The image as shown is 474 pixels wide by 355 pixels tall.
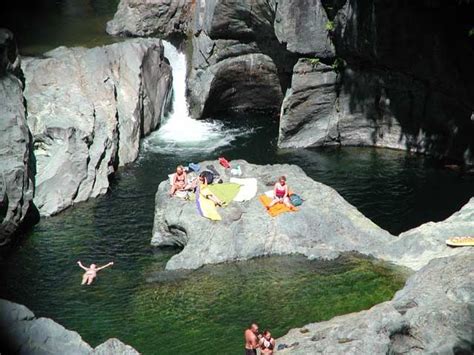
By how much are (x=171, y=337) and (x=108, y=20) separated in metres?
29.0

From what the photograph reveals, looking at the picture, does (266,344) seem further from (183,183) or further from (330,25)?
(330,25)

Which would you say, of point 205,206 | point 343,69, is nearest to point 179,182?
point 205,206

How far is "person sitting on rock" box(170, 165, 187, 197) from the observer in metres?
27.0

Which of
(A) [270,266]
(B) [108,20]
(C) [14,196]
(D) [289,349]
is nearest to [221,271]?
(A) [270,266]

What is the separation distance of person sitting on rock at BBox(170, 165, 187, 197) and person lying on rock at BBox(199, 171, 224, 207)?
59cm

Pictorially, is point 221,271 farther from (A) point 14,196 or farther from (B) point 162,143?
(B) point 162,143

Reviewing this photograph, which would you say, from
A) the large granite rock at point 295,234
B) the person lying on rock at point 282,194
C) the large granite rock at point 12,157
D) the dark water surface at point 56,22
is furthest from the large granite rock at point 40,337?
the dark water surface at point 56,22

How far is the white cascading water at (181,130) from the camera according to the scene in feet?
118

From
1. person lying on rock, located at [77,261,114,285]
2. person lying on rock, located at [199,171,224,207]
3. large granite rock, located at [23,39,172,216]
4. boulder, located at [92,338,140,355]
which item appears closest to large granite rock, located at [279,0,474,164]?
large granite rock, located at [23,39,172,216]

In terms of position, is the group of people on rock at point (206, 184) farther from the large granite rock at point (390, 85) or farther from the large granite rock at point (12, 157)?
the large granite rock at point (390, 85)

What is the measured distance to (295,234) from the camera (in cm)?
2525

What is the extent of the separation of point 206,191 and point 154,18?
20.0m

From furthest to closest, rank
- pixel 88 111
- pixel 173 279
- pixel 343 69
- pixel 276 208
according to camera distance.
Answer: pixel 343 69 < pixel 88 111 < pixel 276 208 < pixel 173 279

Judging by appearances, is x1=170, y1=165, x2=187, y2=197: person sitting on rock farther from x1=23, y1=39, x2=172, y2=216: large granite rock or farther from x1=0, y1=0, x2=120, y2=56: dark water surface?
x1=0, y1=0, x2=120, y2=56: dark water surface
